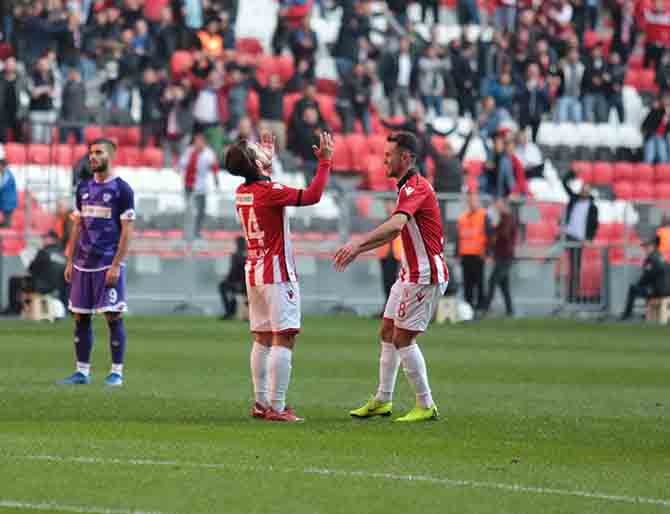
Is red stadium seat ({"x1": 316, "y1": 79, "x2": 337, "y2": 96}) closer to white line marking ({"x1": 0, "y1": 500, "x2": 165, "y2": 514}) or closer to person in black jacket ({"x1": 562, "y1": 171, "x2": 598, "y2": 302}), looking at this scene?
person in black jacket ({"x1": 562, "y1": 171, "x2": 598, "y2": 302})

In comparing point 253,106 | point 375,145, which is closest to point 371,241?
point 375,145

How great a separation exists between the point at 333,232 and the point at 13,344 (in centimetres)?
953

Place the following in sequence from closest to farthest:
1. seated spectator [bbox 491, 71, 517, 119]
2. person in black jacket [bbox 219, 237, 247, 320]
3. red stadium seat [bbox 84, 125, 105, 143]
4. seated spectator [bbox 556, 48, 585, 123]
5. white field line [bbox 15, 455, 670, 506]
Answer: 1. white field line [bbox 15, 455, 670, 506]
2. person in black jacket [bbox 219, 237, 247, 320]
3. red stadium seat [bbox 84, 125, 105, 143]
4. seated spectator [bbox 491, 71, 517, 119]
5. seated spectator [bbox 556, 48, 585, 123]

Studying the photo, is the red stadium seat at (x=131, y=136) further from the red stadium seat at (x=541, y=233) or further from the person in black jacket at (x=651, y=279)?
the person in black jacket at (x=651, y=279)

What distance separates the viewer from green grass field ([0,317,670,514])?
8094 mm

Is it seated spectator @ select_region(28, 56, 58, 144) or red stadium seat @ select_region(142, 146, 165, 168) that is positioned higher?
seated spectator @ select_region(28, 56, 58, 144)

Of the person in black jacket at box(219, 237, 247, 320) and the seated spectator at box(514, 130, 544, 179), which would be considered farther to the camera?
the seated spectator at box(514, 130, 544, 179)

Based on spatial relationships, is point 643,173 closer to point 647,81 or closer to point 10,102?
point 647,81

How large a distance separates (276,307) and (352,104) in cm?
2258

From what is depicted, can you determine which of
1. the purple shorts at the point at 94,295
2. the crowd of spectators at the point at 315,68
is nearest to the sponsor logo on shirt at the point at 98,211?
the purple shorts at the point at 94,295

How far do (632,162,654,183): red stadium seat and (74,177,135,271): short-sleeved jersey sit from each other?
22.5 m

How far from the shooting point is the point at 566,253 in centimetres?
2925

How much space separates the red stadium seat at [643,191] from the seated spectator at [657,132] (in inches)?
33.5

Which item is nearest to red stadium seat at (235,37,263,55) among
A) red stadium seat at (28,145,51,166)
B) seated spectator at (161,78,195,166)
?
seated spectator at (161,78,195,166)
